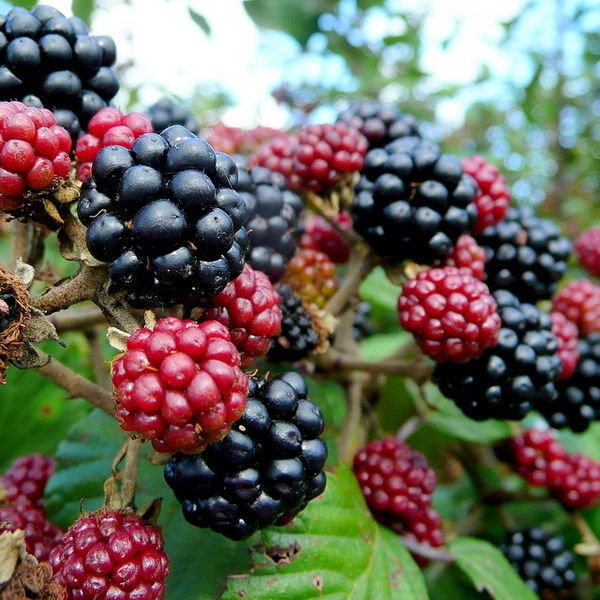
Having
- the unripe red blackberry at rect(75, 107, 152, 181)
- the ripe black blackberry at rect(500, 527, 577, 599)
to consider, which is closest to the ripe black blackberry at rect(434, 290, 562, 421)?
the ripe black blackberry at rect(500, 527, 577, 599)

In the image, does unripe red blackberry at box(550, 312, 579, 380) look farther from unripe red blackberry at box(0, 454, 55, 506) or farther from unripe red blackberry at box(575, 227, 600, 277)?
unripe red blackberry at box(0, 454, 55, 506)

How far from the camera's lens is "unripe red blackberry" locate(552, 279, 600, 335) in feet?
6.71

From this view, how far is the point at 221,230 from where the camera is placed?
1.02 m

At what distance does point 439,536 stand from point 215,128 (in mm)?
1974

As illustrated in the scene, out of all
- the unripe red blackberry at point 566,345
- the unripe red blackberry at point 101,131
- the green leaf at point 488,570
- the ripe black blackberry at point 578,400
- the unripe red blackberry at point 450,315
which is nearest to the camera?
the unripe red blackberry at point 101,131

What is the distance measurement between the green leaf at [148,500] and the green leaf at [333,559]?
7 centimetres

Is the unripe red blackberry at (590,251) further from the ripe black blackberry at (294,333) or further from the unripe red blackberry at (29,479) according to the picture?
the unripe red blackberry at (29,479)

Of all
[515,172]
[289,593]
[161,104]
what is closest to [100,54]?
[161,104]

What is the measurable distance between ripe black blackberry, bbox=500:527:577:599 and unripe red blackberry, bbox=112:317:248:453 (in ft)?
5.13

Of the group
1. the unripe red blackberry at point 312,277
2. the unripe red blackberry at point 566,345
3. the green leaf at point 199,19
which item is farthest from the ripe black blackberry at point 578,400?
the green leaf at point 199,19

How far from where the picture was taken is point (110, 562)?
1053 millimetres

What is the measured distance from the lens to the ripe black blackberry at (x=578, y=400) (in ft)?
6.24

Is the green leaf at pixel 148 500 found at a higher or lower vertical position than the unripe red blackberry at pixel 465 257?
lower

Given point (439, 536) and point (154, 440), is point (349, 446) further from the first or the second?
point (154, 440)
